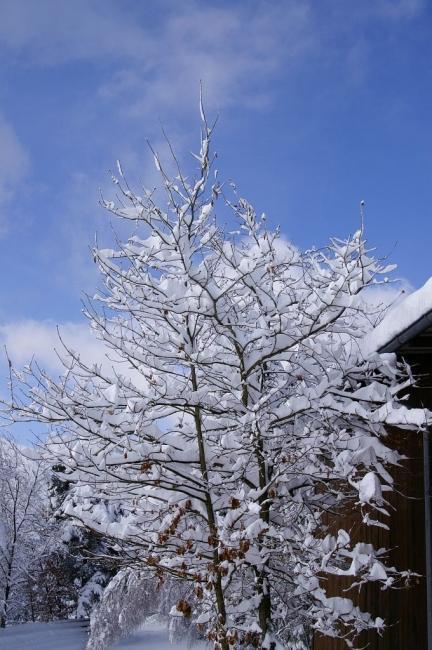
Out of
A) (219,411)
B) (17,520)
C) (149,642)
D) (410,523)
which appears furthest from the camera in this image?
(17,520)

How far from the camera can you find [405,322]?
4.61 meters

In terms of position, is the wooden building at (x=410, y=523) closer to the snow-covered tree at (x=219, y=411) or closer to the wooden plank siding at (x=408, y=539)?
the wooden plank siding at (x=408, y=539)

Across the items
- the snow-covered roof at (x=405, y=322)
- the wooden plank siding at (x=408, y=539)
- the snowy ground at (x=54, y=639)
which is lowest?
the snowy ground at (x=54, y=639)

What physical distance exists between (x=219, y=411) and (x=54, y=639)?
242 inches

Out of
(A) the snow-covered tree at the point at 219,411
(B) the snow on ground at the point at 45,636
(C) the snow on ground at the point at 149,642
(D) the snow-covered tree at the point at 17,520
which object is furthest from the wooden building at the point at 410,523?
(D) the snow-covered tree at the point at 17,520

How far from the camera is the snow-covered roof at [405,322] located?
14.0 ft

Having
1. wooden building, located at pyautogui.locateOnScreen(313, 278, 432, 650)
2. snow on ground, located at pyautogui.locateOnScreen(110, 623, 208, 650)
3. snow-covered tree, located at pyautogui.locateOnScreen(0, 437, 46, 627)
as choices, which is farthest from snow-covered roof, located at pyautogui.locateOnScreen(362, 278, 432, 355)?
snow-covered tree, located at pyautogui.locateOnScreen(0, 437, 46, 627)

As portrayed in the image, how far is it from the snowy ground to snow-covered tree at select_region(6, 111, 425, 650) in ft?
10.3

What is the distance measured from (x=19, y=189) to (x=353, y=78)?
4.54 metres

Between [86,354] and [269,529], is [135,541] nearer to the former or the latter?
[269,529]

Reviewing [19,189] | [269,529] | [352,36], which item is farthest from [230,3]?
[269,529]

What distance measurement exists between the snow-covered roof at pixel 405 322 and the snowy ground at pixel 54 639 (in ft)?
17.7

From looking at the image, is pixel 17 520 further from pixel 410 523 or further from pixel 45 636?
pixel 410 523

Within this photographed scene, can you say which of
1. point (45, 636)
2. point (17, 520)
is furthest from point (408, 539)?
point (17, 520)
